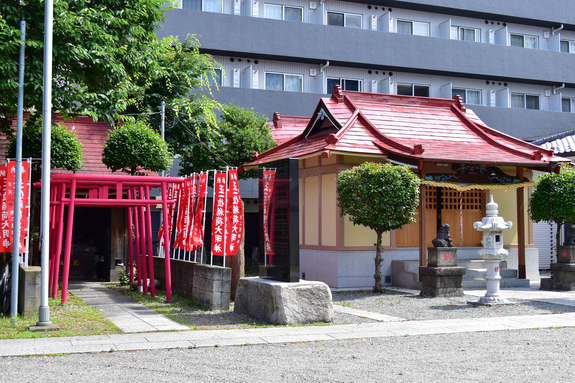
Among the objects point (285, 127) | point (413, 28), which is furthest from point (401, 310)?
point (413, 28)

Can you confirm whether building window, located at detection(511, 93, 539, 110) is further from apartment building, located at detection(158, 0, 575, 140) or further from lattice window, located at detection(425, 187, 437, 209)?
lattice window, located at detection(425, 187, 437, 209)

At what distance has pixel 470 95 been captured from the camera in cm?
2908

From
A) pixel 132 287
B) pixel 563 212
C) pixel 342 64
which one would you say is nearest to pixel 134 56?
pixel 132 287

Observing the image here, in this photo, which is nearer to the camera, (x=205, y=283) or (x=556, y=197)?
(x=205, y=283)

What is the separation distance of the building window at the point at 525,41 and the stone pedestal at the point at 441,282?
20.2 m

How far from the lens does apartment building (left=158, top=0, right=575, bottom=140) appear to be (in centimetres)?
2523

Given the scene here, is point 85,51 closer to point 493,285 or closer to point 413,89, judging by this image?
point 493,285

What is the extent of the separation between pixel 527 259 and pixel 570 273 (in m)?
2.73

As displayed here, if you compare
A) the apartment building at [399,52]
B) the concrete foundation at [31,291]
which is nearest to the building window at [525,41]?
the apartment building at [399,52]

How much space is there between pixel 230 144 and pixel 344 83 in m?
8.70

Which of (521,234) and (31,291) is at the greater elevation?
(521,234)

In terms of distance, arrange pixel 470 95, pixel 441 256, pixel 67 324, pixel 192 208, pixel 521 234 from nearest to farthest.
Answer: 1. pixel 67 324
2. pixel 192 208
3. pixel 441 256
4. pixel 521 234
5. pixel 470 95

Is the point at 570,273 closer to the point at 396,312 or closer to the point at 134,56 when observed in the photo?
the point at 396,312

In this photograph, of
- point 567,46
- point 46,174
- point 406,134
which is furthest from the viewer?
point 567,46
